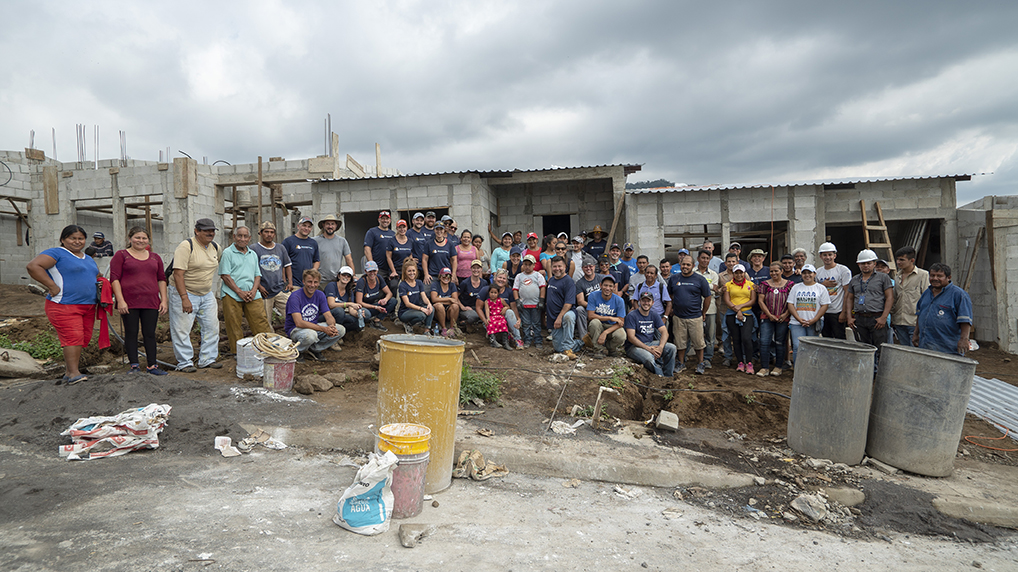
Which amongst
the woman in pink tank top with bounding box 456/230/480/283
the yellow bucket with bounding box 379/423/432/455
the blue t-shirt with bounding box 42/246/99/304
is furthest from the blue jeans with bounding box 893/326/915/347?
the blue t-shirt with bounding box 42/246/99/304

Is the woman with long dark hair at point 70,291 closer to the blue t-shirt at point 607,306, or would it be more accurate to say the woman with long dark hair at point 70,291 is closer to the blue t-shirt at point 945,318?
the blue t-shirt at point 607,306

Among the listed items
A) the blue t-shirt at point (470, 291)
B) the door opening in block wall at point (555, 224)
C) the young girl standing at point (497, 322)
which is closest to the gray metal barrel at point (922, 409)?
the young girl standing at point (497, 322)

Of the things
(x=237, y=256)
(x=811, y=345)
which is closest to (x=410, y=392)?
(x=811, y=345)

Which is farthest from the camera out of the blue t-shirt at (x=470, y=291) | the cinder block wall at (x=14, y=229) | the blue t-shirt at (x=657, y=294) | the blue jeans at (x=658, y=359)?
the cinder block wall at (x=14, y=229)

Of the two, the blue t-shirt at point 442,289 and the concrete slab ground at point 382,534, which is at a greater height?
the blue t-shirt at point 442,289

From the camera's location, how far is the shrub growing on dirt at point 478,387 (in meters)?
5.85

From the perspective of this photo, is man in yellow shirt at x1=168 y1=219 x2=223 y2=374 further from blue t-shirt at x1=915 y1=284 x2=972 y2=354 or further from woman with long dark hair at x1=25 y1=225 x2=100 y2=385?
blue t-shirt at x1=915 y1=284 x2=972 y2=354

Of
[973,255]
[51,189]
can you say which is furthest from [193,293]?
[973,255]

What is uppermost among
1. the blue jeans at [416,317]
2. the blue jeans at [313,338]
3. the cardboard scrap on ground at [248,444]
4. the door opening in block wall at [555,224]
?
the door opening in block wall at [555,224]

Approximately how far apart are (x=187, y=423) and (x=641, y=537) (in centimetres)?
402

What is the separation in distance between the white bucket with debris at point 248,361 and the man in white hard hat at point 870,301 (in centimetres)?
803

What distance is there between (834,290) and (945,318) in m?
1.99

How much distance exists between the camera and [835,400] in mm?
4555

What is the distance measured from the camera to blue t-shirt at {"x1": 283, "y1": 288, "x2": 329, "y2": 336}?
6.88m
